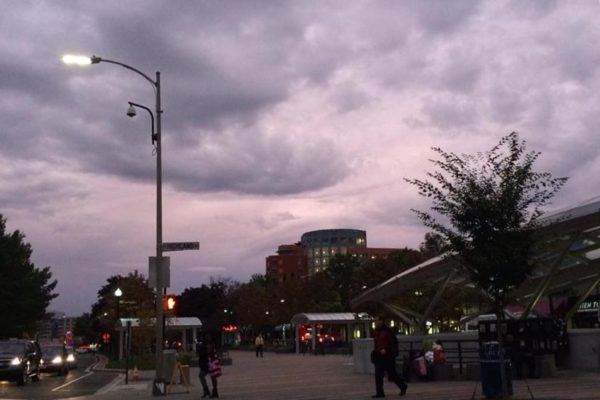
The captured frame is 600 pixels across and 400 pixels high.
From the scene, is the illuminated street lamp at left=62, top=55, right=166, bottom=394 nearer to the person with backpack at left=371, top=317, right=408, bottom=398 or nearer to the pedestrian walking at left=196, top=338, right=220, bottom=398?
the pedestrian walking at left=196, top=338, right=220, bottom=398

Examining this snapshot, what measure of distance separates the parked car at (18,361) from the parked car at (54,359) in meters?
5.88

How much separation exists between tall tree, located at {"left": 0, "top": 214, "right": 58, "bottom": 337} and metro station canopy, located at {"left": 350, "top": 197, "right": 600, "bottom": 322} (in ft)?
138

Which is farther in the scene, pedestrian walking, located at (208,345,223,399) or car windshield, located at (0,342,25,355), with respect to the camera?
car windshield, located at (0,342,25,355)

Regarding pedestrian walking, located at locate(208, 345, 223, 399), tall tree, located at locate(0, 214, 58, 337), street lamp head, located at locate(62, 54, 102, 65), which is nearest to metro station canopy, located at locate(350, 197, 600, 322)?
pedestrian walking, located at locate(208, 345, 223, 399)

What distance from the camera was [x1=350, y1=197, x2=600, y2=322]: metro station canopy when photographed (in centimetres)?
2505

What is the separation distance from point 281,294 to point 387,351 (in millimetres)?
73659

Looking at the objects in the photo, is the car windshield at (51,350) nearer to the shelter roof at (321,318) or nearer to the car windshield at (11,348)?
the car windshield at (11,348)

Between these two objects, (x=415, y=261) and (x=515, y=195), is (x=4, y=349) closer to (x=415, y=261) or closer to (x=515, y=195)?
(x=515, y=195)

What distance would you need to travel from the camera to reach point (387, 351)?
717 inches

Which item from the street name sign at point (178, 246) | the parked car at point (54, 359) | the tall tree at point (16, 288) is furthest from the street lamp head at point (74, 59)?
the tall tree at point (16, 288)

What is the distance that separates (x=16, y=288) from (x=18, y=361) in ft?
151

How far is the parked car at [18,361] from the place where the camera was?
100 feet

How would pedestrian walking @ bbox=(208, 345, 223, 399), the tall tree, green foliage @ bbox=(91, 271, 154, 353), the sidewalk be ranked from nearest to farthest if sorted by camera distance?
1. the sidewalk
2. pedestrian walking @ bbox=(208, 345, 223, 399)
3. green foliage @ bbox=(91, 271, 154, 353)
4. the tall tree

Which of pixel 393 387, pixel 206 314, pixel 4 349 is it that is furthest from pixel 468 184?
pixel 206 314
